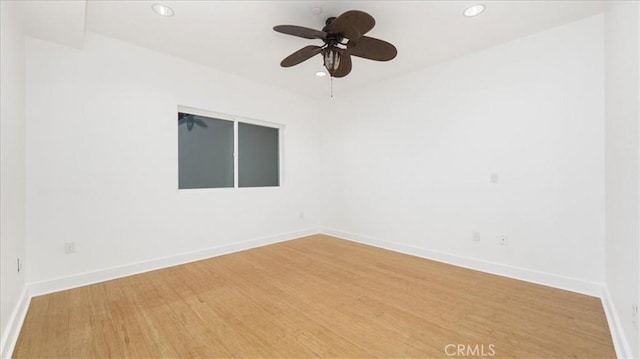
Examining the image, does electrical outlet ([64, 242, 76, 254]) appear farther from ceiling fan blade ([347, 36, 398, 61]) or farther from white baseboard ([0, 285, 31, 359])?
ceiling fan blade ([347, 36, 398, 61])

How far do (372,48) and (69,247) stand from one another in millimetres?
3566

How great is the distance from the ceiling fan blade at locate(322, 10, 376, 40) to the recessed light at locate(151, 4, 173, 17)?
1469 mm

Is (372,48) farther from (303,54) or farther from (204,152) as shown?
(204,152)

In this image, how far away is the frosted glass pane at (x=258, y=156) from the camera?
4.27m

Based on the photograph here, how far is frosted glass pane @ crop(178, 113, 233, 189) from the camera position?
141 inches

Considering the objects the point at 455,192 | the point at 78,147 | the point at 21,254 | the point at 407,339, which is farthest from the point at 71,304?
the point at 455,192

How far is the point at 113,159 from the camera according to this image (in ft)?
9.59

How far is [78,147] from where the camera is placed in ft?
8.93

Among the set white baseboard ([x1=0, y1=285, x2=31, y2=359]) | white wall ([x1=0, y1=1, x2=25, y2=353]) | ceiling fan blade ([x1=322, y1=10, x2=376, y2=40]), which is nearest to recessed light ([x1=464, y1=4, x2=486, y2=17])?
ceiling fan blade ([x1=322, y1=10, x2=376, y2=40])

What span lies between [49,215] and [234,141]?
7.37 feet

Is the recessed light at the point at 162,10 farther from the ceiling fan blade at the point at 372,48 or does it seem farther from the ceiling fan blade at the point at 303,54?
the ceiling fan blade at the point at 372,48

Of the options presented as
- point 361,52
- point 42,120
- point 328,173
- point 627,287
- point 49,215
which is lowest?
point 627,287

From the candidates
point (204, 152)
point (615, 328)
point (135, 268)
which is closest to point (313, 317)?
point (615, 328)

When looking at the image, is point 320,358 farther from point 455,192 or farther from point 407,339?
point 455,192
